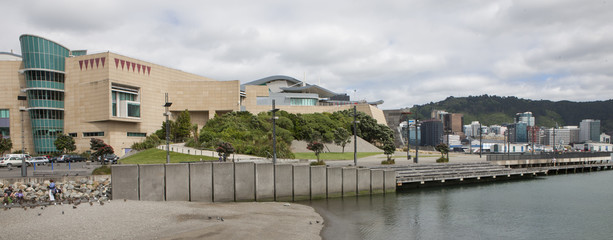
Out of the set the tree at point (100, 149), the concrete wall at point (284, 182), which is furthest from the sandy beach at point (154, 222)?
the tree at point (100, 149)

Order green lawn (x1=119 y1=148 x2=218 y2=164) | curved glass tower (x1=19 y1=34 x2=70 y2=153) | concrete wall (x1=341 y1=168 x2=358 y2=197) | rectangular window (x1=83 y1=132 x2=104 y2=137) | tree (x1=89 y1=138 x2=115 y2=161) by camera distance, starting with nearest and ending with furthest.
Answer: tree (x1=89 y1=138 x2=115 y2=161) < concrete wall (x1=341 y1=168 x2=358 y2=197) < green lawn (x1=119 y1=148 x2=218 y2=164) < curved glass tower (x1=19 y1=34 x2=70 y2=153) < rectangular window (x1=83 y1=132 x2=104 y2=137)

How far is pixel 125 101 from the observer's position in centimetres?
7875

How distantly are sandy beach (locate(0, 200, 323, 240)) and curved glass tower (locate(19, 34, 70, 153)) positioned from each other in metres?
62.0

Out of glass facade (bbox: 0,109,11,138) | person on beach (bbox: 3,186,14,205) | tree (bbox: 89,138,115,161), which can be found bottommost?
person on beach (bbox: 3,186,14,205)

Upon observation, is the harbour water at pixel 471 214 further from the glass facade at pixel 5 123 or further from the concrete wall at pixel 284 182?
the glass facade at pixel 5 123

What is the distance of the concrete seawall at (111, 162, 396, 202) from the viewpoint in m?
29.7

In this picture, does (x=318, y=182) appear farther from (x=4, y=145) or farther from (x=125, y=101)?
(x=4, y=145)

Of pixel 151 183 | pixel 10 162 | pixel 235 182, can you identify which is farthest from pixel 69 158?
pixel 235 182

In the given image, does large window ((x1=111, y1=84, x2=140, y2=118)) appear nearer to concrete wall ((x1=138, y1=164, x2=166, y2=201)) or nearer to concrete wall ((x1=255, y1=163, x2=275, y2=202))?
concrete wall ((x1=138, y1=164, x2=166, y2=201))

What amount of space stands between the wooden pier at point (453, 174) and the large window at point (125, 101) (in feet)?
186

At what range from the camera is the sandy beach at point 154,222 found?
20270 millimetres

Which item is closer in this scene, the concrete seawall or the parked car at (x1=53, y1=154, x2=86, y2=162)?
the concrete seawall

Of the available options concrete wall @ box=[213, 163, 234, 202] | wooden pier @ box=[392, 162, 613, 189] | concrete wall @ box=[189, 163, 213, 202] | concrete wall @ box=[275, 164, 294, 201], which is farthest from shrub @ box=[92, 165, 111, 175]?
wooden pier @ box=[392, 162, 613, 189]

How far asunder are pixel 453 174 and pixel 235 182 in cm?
2867
